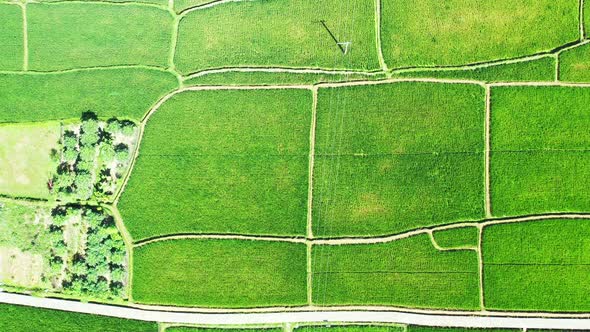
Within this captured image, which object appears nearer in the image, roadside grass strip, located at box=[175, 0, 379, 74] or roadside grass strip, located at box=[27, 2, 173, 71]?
roadside grass strip, located at box=[175, 0, 379, 74]

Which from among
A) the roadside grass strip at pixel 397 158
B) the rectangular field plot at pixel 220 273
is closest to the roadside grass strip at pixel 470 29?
the roadside grass strip at pixel 397 158

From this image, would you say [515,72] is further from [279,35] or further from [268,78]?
[268,78]

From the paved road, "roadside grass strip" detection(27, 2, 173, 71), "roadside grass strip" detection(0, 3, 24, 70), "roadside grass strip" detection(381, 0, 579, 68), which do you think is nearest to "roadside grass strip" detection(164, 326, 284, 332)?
the paved road

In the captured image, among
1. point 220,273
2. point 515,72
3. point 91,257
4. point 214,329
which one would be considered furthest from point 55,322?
point 515,72

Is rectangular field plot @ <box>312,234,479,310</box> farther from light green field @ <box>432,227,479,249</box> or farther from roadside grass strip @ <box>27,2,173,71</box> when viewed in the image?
roadside grass strip @ <box>27,2,173,71</box>

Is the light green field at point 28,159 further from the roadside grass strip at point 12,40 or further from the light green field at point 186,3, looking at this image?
the light green field at point 186,3

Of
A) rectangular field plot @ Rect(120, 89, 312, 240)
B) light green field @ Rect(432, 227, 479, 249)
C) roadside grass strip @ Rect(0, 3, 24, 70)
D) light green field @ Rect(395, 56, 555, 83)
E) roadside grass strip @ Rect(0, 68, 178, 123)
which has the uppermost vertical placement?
roadside grass strip @ Rect(0, 3, 24, 70)

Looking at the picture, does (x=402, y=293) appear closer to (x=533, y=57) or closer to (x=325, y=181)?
(x=325, y=181)
